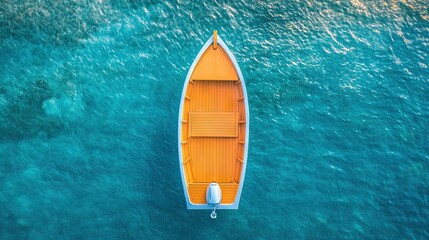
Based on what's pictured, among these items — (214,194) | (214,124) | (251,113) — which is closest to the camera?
(214,194)

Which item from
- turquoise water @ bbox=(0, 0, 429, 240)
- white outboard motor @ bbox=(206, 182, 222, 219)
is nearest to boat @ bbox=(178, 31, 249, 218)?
white outboard motor @ bbox=(206, 182, 222, 219)

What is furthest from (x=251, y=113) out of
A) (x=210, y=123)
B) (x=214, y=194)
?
(x=214, y=194)

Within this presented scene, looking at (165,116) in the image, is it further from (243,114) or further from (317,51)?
(317,51)

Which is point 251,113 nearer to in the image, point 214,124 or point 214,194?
point 214,124

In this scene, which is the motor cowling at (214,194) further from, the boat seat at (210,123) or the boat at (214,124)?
the boat seat at (210,123)

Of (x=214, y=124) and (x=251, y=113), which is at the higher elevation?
(x=214, y=124)
